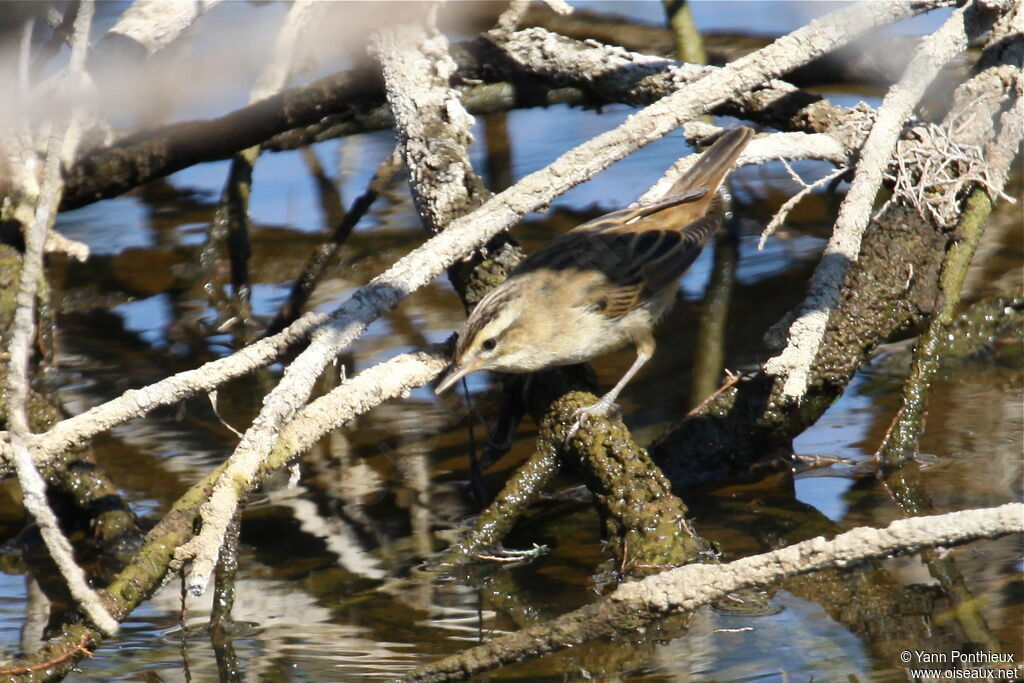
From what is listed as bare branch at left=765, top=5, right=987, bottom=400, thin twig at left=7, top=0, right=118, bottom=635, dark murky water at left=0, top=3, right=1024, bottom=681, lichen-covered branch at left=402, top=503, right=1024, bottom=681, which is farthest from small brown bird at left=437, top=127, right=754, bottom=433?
thin twig at left=7, top=0, right=118, bottom=635

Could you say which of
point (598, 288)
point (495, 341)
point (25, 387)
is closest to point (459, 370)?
point (495, 341)

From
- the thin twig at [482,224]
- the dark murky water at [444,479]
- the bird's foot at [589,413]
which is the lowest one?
the dark murky water at [444,479]

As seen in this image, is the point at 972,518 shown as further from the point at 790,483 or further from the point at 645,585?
the point at 790,483

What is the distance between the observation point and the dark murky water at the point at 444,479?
4.02 meters

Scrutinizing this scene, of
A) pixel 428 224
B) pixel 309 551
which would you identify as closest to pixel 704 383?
pixel 428 224

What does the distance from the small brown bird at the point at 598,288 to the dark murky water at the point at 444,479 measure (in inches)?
33.0

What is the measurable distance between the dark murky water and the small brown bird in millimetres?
Result: 837

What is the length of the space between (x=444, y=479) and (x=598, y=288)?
1.36 m

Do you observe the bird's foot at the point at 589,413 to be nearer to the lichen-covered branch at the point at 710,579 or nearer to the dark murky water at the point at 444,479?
the dark murky water at the point at 444,479

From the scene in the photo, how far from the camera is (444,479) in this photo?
5.79m

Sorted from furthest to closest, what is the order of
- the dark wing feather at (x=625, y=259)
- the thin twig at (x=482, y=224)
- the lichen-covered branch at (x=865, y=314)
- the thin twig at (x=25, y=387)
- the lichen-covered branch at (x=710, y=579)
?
the dark wing feather at (x=625, y=259) → the lichen-covered branch at (x=865, y=314) → the thin twig at (x=482, y=224) → the lichen-covered branch at (x=710, y=579) → the thin twig at (x=25, y=387)

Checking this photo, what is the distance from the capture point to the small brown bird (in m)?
4.75

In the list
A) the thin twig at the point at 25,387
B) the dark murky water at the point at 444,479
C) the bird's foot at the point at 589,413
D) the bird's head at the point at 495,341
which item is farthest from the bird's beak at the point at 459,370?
the thin twig at the point at 25,387

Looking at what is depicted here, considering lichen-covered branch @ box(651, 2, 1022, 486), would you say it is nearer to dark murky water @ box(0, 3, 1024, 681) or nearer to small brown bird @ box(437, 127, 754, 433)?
dark murky water @ box(0, 3, 1024, 681)
